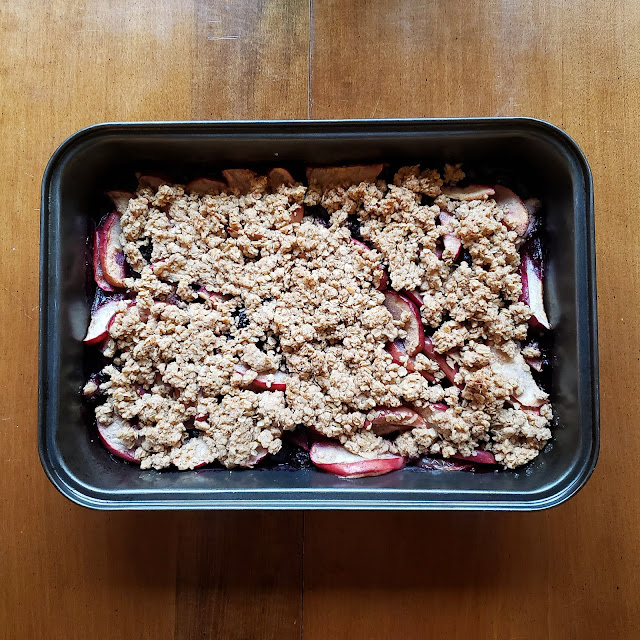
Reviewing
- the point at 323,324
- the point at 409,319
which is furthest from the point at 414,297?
the point at 323,324

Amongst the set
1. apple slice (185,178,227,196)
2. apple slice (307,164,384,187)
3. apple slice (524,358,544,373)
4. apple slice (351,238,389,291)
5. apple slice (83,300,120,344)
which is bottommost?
apple slice (524,358,544,373)

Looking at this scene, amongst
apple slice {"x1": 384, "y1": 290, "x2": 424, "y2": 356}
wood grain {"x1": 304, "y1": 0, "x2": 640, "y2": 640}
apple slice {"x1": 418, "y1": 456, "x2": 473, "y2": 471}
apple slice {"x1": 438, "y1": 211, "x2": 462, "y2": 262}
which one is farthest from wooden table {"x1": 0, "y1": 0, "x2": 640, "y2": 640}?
apple slice {"x1": 384, "y1": 290, "x2": 424, "y2": 356}

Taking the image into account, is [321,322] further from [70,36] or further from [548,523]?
[70,36]

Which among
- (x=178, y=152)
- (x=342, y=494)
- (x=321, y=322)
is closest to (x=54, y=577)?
(x=342, y=494)

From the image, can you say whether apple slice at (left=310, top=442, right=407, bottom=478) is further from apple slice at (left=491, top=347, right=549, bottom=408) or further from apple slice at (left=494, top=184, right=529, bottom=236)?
apple slice at (left=494, top=184, right=529, bottom=236)

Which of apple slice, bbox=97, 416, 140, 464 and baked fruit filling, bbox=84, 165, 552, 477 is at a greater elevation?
baked fruit filling, bbox=84, 165, 552, 477

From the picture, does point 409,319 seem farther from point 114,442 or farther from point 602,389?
point 114,442

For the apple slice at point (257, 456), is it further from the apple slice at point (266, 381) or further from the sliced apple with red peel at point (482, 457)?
the sliced apple with red peel at point (482, 457)
